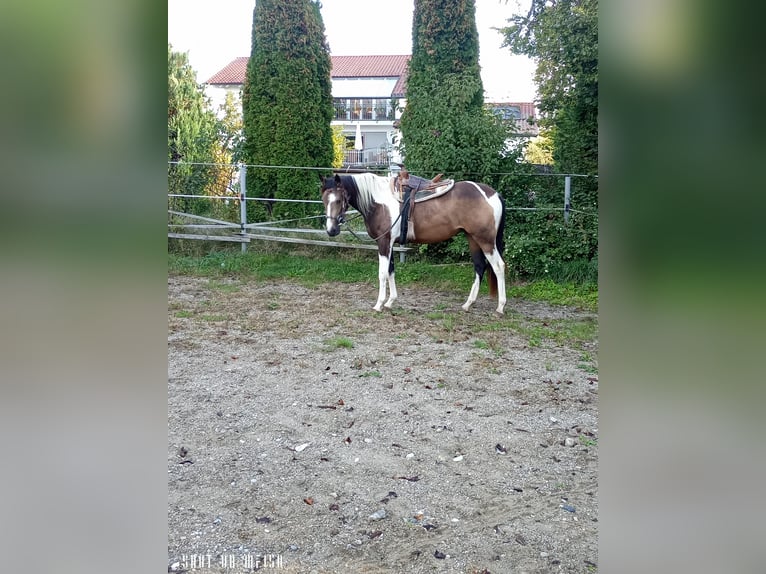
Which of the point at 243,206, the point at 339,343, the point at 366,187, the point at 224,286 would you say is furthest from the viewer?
the point at 243,206

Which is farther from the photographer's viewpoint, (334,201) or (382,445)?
(334,201)

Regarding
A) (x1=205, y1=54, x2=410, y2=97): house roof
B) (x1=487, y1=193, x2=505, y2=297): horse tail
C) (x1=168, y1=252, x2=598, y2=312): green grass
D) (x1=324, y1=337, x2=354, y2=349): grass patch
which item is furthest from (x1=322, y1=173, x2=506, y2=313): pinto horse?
(x1=205, y1=54, x2=410, y2=97): house roof

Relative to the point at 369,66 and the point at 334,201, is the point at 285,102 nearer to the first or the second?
the point at 334,201

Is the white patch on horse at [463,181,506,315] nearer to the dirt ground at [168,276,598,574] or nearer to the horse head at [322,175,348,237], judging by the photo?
the dirt ground at [168,276,598,574]

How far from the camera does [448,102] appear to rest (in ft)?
26.2

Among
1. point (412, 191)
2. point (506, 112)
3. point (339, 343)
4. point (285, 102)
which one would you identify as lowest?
point (339, 343)

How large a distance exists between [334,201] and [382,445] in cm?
324

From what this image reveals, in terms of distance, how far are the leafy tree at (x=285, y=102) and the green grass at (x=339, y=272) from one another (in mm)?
1118

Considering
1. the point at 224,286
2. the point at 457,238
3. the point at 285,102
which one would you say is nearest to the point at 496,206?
the point at 457,238
